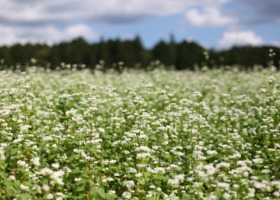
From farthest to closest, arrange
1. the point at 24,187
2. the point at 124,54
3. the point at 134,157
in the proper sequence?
the point at 124,54 < the point at 134,157 < the point at 24,187

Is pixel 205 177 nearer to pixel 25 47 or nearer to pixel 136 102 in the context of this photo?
pixel 136 102

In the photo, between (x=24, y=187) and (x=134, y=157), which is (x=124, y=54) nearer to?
(x=134, y=157)

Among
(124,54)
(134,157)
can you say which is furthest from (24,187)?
(124,54)

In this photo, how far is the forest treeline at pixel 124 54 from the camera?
161ft

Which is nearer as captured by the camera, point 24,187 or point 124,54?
point 24,187

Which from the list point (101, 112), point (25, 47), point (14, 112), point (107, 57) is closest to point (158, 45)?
point (107, 57)

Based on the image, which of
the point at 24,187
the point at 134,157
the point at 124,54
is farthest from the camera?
the point at 124,54

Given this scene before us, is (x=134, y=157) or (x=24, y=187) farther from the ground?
(x=24, y=187)

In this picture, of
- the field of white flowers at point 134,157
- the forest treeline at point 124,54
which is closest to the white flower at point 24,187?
the field of white flowers at point 134,157

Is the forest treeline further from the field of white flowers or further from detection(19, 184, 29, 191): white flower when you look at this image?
detection(19, 184, 29, 191): white flower

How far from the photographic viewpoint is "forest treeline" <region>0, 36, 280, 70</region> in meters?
49.2

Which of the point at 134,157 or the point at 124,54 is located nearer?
the point at 134,157

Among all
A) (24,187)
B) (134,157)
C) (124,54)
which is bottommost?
(134,157)

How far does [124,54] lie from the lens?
50562mm
